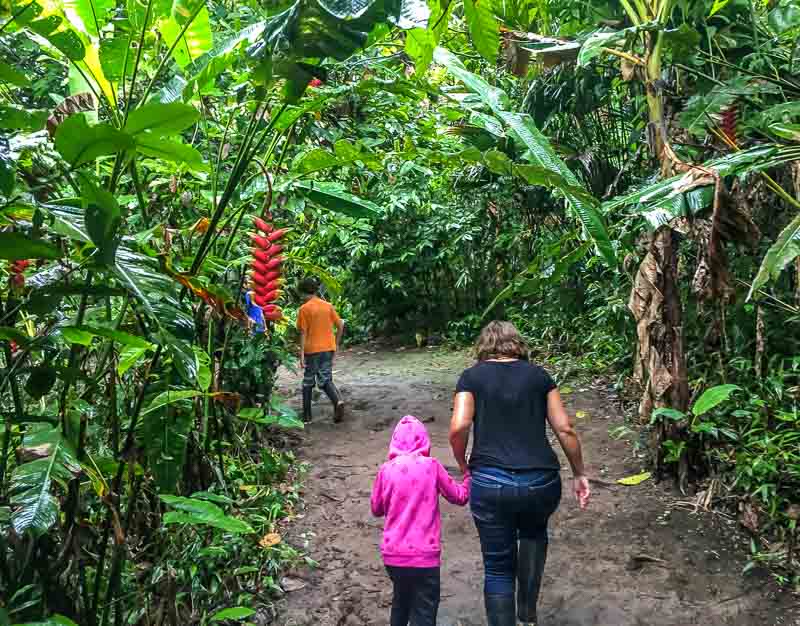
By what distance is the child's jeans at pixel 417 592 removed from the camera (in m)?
3.26

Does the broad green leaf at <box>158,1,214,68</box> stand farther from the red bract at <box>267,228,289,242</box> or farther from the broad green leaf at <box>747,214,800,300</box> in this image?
the broad green leaf at <box>747,214,800,300</box>

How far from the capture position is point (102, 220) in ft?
5.38

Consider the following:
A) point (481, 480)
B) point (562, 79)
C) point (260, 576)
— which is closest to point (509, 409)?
point (481, 480)

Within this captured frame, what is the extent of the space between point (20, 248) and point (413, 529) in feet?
7.10

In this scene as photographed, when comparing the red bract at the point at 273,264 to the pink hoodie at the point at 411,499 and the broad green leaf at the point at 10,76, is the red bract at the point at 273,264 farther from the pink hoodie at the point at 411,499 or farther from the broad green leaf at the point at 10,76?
the broad green leaf at the point at 10,76

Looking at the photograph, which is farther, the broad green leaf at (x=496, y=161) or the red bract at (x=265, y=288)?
the red bract at (x=265, y=288)

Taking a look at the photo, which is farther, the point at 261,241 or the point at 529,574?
A: the point at 529,574

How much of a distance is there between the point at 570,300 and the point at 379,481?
649cm

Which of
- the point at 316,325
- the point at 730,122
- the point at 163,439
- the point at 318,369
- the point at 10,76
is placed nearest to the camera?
the point at 10,76

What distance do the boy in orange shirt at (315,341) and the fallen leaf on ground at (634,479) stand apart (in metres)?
3.14

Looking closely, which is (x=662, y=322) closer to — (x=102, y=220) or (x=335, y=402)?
(x=335, y=402)

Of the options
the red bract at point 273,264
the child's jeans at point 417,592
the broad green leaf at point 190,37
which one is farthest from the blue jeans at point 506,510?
the broad green leaf at point 190,37

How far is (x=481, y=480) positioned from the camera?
3.32m

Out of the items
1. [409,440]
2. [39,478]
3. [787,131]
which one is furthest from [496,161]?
[39,478]
